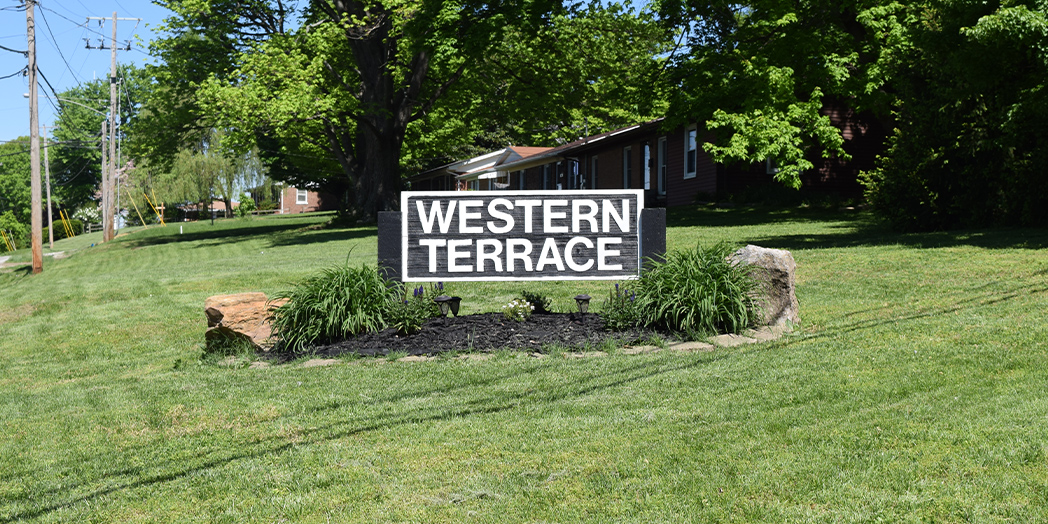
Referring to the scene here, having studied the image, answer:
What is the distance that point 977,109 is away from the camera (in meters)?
16.9

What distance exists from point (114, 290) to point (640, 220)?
39.9 ft

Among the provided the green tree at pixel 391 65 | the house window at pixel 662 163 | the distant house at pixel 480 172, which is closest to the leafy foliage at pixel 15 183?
the distant house at pixel 480 172

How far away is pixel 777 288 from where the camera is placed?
923 cm

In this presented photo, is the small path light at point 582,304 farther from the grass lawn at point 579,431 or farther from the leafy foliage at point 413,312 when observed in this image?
the grass lawn at point 579,431

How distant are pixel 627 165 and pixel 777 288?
2733cm

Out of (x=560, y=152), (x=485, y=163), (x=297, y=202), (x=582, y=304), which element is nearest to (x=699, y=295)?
(x=582, y=304)

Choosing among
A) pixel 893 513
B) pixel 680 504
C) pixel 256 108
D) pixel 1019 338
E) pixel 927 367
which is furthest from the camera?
pixel 256 108

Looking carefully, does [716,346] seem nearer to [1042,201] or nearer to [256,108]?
[1042,201]

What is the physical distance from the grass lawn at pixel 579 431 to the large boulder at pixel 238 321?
429mm

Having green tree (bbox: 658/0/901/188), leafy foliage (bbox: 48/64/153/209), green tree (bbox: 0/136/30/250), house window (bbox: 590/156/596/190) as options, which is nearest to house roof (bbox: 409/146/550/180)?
house window (bbox: 590/156/596/190)

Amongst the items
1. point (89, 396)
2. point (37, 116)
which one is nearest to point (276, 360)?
point (89, 396)

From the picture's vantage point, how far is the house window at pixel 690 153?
30.8 metres

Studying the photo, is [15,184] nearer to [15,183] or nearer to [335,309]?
[15,183]

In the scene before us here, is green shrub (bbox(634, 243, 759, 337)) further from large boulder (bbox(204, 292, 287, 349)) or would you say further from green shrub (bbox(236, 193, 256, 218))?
green shrub (bbox(236, 193, 256, 218))
